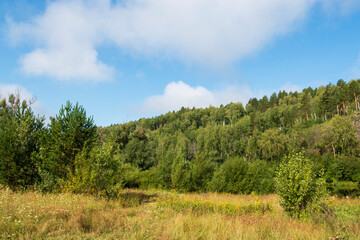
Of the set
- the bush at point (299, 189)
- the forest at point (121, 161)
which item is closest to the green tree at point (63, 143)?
the forest at point (121, 161)

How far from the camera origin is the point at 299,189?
760 centimetres

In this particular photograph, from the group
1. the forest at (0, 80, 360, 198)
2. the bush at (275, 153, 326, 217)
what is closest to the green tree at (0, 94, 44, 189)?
the forest at (0, 80, 360, 198)

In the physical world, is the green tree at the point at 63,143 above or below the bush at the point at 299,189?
above

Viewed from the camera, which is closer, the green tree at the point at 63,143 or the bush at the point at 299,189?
the bush at the point at 299,189

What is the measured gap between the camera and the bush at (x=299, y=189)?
7491 millimetres

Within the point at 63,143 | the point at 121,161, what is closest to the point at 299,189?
the point at 121,161

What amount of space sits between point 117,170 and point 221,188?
13.6 m

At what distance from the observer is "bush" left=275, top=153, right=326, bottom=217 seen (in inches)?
295

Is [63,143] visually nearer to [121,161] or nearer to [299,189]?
Answer: [121,161]

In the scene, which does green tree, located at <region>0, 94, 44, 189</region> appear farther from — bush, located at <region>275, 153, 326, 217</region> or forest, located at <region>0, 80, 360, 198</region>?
bush, located at <region>275, 153, 326, 217</region>

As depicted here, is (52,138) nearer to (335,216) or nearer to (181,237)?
(181,237)

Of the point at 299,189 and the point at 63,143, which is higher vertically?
the point at 63,143

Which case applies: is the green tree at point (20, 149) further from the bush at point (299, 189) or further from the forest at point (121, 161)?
the bush at point (299, 189)

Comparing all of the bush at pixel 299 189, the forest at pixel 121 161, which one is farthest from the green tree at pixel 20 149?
the bush at pixel 299 189
